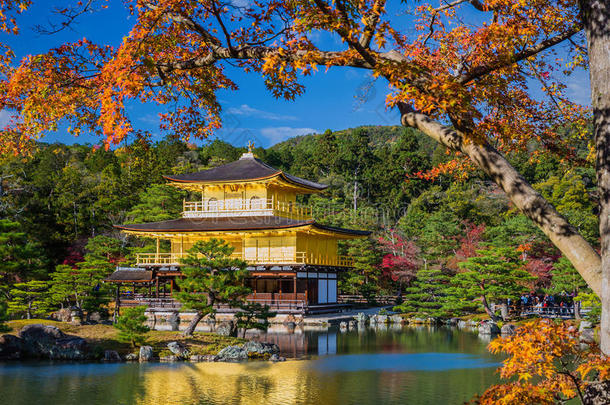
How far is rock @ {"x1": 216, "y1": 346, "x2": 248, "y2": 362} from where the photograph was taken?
48.3ft

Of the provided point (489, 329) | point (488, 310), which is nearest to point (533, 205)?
point (489, 329)

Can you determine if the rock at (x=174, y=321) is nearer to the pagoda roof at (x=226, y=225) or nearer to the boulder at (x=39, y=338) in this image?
the pagoda roof at (x=226, y=225)

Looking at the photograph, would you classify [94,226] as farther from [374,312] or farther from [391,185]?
[391,185]

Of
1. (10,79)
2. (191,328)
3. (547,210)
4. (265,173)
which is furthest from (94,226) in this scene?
(547,210)

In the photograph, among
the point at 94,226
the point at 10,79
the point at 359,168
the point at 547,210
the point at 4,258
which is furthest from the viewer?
the point at 359,168

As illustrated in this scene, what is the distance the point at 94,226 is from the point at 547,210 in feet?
121

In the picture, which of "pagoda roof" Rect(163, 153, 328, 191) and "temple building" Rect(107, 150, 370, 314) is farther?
"pagoda roof" Rect(163, 153, 328, 191)

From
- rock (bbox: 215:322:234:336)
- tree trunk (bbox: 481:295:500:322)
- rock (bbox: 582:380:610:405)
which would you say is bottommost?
rock (bbox: 215:322:234:336)

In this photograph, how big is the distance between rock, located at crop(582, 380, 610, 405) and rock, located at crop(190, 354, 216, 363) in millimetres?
11916

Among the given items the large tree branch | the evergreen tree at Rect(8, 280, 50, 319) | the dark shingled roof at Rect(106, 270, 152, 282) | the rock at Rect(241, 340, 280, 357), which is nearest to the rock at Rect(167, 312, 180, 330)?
the dark shingled roof at Rect(106, 270, 152, 282)

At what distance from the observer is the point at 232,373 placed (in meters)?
12.6

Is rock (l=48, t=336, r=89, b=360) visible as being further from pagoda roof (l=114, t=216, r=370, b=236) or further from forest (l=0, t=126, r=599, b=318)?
pagoda roof (l=114, t=216, r=370, b=236)

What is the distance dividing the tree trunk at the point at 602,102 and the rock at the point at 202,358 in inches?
481

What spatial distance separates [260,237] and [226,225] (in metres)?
1.85
